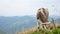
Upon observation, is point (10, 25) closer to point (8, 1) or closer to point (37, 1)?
point (8, 1)

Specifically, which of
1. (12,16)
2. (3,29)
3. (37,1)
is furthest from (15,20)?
(37,1)

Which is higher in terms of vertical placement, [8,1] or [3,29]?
[8,1]

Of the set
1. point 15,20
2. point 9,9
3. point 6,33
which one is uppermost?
point 9,9

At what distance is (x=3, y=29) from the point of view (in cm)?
176

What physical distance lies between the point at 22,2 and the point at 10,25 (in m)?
0.30

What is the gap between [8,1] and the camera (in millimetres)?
1793

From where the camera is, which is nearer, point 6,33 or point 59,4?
point 6,33

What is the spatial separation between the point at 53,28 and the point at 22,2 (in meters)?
0.46

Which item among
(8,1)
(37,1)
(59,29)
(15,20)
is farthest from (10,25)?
(59,29)

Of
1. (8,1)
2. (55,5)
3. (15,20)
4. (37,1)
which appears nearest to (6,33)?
(15,20)

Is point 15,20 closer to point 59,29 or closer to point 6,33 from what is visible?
point 6,33

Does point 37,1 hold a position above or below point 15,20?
above

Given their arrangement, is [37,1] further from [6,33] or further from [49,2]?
[6,33]

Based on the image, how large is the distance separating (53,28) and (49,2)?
0.31m
